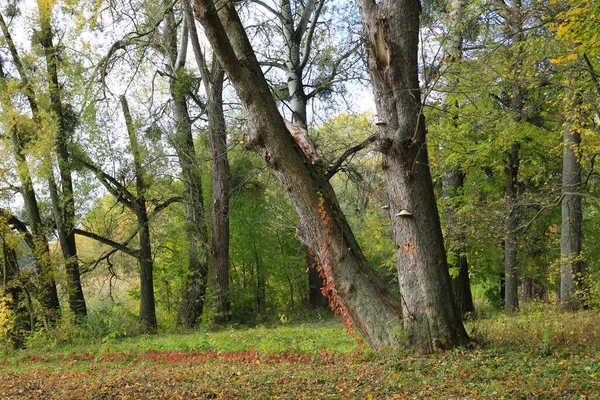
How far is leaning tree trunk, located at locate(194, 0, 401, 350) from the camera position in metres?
7.31

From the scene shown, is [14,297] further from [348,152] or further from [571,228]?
[571,228]

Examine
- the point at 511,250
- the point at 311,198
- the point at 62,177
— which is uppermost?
the point at 62,177

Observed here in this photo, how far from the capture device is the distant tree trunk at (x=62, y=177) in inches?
685

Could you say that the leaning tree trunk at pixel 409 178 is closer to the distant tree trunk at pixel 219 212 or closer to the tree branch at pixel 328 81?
the distant tree trunk at pixel 219 212

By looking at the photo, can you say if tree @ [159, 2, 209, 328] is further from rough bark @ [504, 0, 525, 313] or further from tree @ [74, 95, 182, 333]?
rough bark @ [504, 0, 525, 313]

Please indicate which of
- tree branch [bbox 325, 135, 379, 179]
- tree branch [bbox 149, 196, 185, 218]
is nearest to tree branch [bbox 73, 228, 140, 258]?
tree branch [bbox 149, 196, 185, 218]

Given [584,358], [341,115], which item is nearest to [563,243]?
[584,358]

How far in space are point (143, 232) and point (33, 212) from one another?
11.6 ft

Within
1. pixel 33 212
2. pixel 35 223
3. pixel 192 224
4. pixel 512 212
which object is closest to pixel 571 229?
pixel 512 212

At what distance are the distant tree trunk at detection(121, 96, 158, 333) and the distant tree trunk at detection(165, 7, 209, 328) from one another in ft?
3.88

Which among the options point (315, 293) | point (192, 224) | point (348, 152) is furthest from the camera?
point (315, 293)

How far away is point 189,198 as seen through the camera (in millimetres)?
19281

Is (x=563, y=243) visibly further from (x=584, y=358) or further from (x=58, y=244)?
(x=58, y=244)

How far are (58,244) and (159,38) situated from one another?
7811 mm
